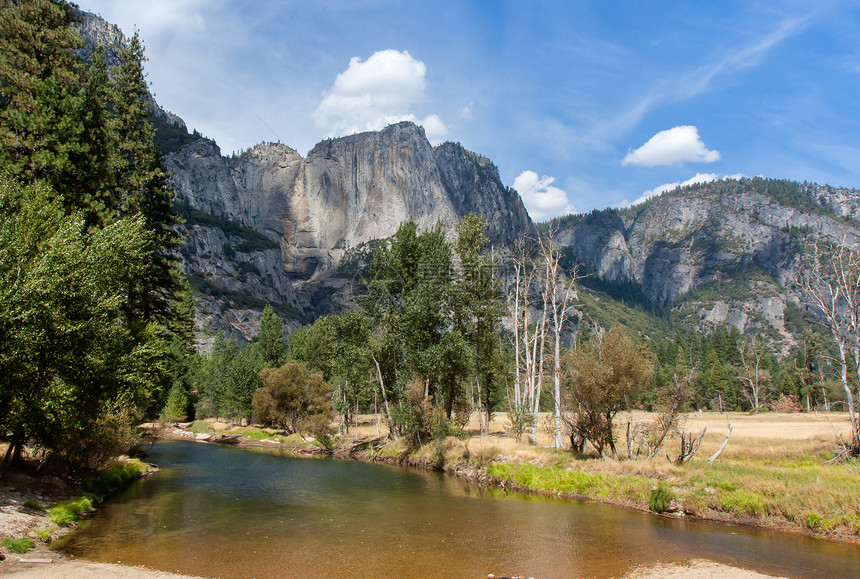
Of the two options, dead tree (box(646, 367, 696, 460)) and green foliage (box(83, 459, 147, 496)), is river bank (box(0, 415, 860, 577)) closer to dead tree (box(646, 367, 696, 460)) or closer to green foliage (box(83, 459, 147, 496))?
dead tree (box(646, 367, 696, 460))

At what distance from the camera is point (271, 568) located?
13.6 meters

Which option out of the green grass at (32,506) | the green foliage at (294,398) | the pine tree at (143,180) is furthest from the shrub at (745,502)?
the green foliage at (294,398)

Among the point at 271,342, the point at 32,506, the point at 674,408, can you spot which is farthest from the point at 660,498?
the point at 271,342

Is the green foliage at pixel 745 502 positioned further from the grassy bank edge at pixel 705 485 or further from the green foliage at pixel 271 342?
the green foliage at pixel 271 342

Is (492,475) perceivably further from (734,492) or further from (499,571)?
(499,571)

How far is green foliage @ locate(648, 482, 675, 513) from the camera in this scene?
2119 centimetres

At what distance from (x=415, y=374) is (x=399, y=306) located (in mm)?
6476

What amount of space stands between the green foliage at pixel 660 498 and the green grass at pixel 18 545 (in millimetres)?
22047

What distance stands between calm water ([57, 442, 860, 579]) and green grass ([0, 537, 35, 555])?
48.0 inches

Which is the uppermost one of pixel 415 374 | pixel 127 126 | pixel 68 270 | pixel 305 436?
pixel 127 126

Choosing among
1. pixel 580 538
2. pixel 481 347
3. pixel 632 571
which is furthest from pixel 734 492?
pixel 481 347

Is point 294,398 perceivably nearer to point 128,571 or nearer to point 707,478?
point 707,478

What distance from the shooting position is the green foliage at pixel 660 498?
21186mm

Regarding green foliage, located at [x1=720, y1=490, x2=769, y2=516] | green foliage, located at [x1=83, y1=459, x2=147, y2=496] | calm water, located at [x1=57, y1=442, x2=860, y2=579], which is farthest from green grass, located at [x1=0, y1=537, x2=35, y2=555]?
green foliage, located at [x1=720, y1=490, x2=769, y2=516]
